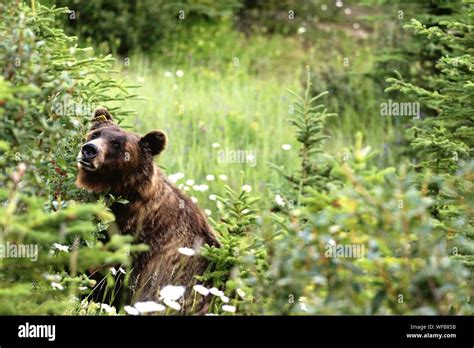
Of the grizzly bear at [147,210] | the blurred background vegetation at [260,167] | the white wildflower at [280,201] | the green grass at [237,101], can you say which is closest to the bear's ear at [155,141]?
the grizzly bear at [147,210]

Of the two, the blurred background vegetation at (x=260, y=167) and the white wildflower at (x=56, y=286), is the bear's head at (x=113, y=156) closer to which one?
the blurred background vegetation at (x=260, y=167)

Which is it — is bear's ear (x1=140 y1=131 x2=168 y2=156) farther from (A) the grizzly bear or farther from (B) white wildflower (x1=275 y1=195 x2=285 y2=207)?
(B) white wildflower (x1=275 y1=195 x2=285 y2=207)

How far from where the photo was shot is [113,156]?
18.4 feet

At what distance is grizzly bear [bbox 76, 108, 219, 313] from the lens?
5562 millimetres

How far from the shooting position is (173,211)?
18.9 ft

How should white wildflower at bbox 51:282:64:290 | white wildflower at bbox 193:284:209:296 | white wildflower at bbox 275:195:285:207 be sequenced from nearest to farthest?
white wildflower at bbox 51:282:64:290 → white wildflower at bbox 193:284:209:296 → white wildflower at bbox 275:195:285:207

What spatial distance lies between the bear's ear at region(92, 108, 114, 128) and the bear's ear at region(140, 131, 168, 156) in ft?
0.86

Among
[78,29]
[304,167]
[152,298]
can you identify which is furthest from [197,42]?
[152,298]

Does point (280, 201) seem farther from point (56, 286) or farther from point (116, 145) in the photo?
point (56, 286)

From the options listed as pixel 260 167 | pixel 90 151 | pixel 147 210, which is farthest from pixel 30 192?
pixel 260 167

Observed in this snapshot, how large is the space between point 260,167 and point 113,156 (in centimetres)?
397

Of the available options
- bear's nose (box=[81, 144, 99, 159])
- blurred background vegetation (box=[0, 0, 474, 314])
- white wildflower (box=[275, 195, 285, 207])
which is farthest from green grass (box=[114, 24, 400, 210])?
bear's nose (box=[81, 144, 99, 159])

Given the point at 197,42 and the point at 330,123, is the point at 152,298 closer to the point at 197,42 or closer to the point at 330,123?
the point at 330,123
